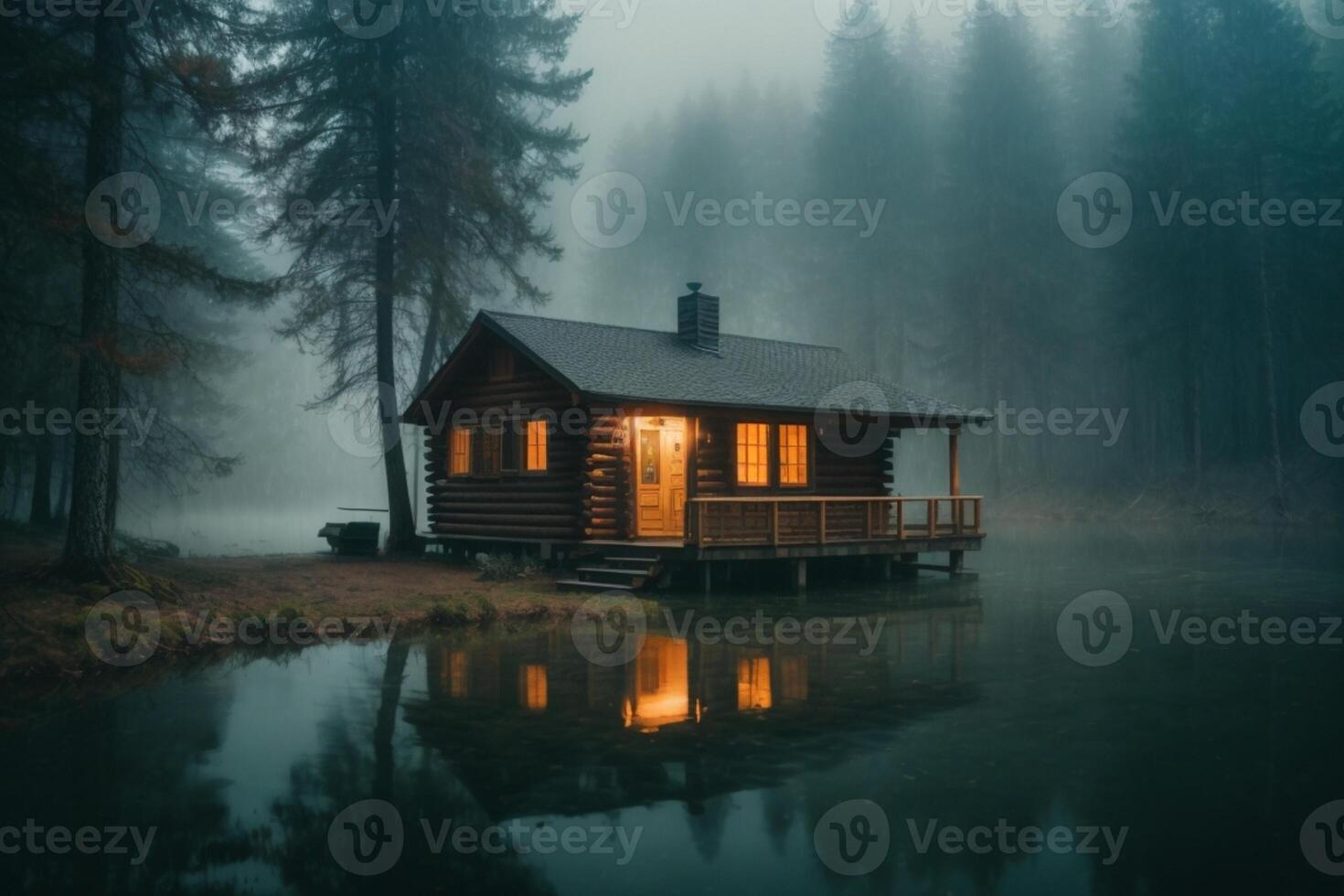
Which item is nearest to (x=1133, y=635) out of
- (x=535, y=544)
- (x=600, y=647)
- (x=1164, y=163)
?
(x=600, y=647)

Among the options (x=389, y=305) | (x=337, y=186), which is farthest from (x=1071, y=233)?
(x=337, y=186)

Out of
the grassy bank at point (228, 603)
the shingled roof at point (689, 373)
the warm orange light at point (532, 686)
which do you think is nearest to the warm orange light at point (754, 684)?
the warm orange light at point (532, 686)

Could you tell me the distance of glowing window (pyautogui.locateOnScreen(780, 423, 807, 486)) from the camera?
21781 mm

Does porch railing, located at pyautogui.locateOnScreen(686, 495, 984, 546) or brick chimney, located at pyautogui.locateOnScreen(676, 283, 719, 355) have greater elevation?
brick chimney, located at pyautogui.locateOnScreen(676, 283, 719, 355)

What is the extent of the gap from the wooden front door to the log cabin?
33mm

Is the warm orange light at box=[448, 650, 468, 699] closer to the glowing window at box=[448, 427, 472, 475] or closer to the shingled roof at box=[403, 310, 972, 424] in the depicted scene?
the shingled roof at box=[403, 310, 972, 424]

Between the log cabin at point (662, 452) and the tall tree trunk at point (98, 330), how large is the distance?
25.0 feet

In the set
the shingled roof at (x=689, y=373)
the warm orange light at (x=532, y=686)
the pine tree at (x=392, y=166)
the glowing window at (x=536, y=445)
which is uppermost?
the pine tree at (x=392, y=166)

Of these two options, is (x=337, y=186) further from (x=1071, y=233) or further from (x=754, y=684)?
(x=1071, y=233)

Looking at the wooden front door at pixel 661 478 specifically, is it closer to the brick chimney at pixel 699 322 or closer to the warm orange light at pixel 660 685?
the brick chimney at pixel 699 322

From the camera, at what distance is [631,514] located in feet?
65.1

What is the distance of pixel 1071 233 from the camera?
47.5m

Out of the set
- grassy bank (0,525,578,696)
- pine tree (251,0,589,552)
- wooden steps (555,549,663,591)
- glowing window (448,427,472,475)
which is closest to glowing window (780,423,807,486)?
wooden steps (555,549,663,591)

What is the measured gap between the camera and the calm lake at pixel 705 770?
5480 millimetres
